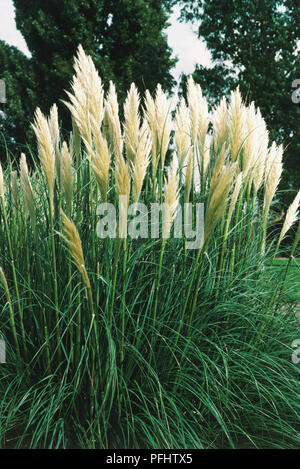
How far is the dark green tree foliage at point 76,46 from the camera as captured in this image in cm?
1473

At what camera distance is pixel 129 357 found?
212cm

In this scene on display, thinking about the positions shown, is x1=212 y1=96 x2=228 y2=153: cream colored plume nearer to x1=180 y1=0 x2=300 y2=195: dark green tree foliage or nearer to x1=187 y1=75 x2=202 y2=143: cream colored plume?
x1=187 y1=75 x2=202 y2=143: cream colored plume

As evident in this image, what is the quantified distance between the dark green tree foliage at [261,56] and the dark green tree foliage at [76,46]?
1971 millimetres

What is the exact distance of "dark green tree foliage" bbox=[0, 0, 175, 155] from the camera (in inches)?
580

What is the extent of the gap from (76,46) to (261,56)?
620 cm

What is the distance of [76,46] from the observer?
15.4 metres

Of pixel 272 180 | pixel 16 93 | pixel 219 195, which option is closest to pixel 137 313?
pixel 219 195

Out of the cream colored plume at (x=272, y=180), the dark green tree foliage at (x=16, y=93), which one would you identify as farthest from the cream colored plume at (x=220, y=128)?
the dark green tree foliage at (x=16, y=93)

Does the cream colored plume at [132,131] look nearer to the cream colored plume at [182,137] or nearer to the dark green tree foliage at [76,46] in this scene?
the cream colored plume at [182,137]

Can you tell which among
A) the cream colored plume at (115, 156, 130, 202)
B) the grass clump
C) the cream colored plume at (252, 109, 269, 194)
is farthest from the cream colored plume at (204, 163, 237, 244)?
the cream colored plume at (252, 109, 269, 194)

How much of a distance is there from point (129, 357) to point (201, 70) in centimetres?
1602

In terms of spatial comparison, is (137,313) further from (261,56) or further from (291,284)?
(261,56)
